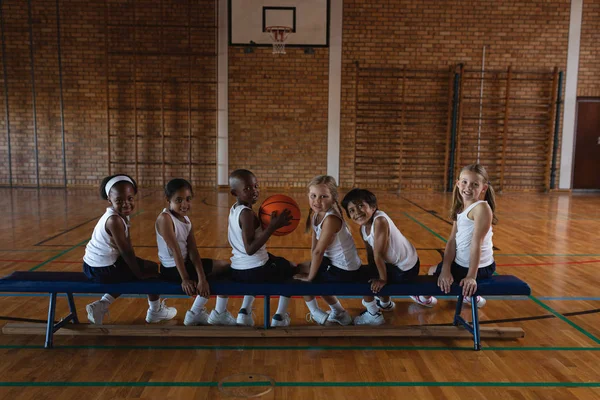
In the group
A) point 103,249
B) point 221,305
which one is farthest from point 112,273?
point 221,305

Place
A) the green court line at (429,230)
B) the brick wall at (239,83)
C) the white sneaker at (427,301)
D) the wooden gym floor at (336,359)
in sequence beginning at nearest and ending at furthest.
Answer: the wooden gym floor at (336,359), the white sneaker at (427,301), the green court line at (429,230), the brick wall at (239,83)

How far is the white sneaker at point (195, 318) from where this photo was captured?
320 centimetres

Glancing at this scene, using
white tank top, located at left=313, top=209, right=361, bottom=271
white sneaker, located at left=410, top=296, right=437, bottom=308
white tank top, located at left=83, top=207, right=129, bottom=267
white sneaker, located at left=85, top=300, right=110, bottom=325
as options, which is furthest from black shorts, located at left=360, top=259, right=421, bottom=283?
white sneaker, located at left=85, top=300, right=110, bottom=325

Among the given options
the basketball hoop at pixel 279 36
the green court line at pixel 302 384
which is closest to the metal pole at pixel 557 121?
the basketball hoop at pixel 279 36

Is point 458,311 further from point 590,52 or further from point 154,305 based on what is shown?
point 590,52

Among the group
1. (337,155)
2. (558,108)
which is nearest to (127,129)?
(337,155)

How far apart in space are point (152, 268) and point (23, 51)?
10.3m

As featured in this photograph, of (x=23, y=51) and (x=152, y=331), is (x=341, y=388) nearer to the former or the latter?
(x=152, y=331)

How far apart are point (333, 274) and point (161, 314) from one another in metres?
1.20

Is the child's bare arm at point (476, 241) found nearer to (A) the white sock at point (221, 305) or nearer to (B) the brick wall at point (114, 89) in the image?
(A) the white sock at point (221, 305)

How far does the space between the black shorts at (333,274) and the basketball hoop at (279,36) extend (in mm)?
8610

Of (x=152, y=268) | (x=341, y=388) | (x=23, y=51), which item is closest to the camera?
(x=341, y=388)

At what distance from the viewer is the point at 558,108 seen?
459 inches

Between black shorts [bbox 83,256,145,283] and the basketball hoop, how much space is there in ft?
28.4
